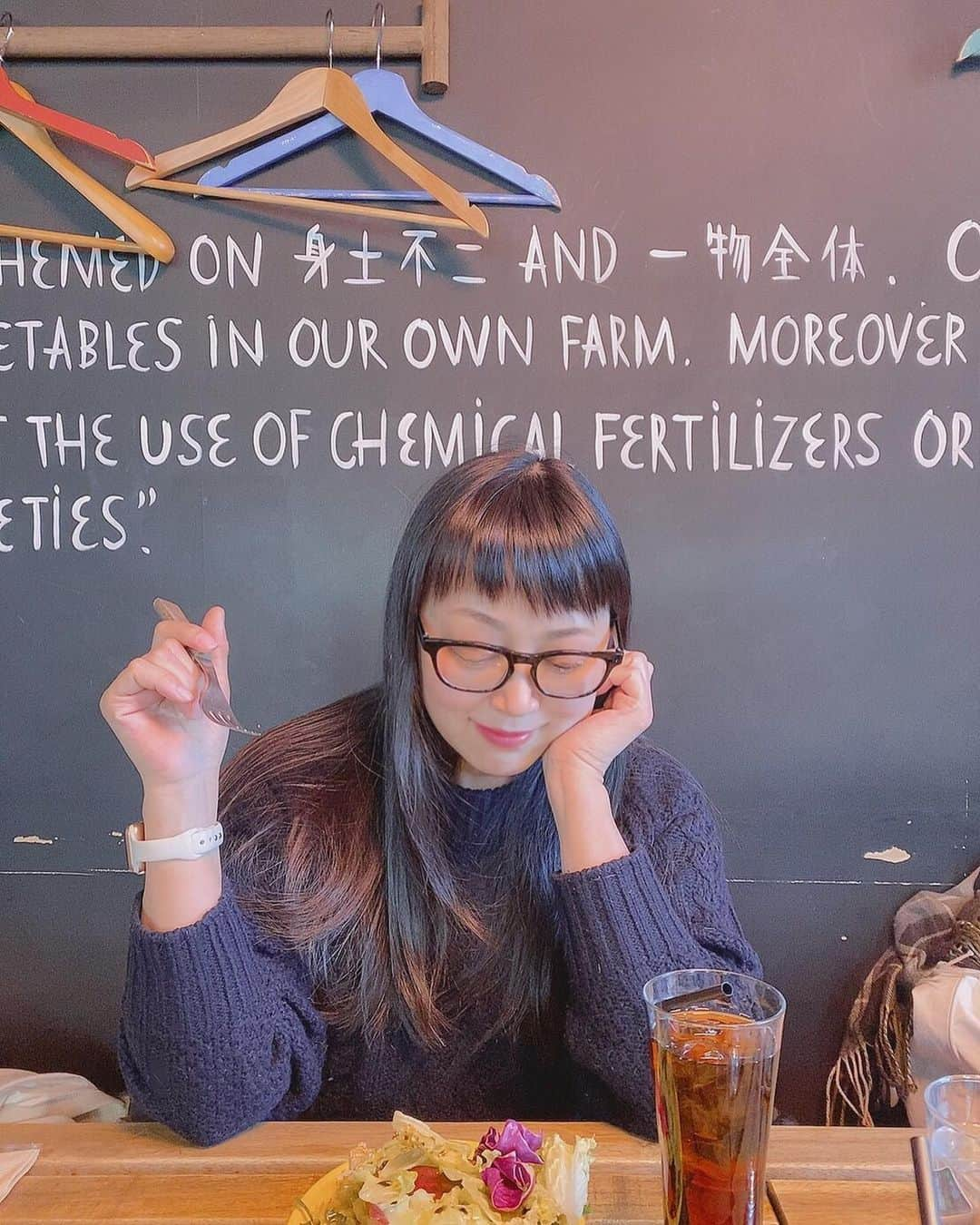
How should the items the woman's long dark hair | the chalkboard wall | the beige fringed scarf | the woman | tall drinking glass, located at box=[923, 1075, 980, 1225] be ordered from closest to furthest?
tall drinking glass, located at box=[923, 1075, 980, 1225]
the woman
the woman's long dark hair
the beige fringed scarf
the chalkboard wall

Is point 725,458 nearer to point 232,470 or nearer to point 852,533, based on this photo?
point 852,533

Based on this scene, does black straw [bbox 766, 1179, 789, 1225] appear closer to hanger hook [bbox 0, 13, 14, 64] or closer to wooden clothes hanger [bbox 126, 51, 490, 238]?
wooden clothes hanger [bbox 126, 51, 490, 238]

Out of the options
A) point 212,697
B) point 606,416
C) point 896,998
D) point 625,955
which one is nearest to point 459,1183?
point 625,955

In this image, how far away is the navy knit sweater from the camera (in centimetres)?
94

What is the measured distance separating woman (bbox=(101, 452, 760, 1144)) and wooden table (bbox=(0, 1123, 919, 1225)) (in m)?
0.06

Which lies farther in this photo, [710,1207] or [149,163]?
[149,163]

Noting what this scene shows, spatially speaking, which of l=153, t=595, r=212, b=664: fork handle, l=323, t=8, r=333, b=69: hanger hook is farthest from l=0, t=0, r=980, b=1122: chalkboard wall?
l=153, t=595, r=212, b=664: fork handle

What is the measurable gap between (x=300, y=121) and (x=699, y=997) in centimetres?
163

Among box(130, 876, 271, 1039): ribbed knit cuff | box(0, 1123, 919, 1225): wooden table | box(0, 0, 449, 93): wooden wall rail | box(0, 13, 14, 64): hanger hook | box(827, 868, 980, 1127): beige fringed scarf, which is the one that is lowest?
box(827, 868, 980, 1127): beige fringed scarf

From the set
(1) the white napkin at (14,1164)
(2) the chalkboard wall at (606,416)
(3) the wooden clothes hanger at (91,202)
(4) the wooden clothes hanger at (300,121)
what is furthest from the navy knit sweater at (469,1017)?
(3) the wooden clothes hanger at (91,202)

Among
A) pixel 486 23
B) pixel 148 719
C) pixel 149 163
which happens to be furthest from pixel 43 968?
pixel 486 23

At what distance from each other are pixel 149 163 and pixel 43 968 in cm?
151

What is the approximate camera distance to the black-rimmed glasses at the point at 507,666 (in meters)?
1.09

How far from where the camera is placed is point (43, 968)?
74.4 inches
